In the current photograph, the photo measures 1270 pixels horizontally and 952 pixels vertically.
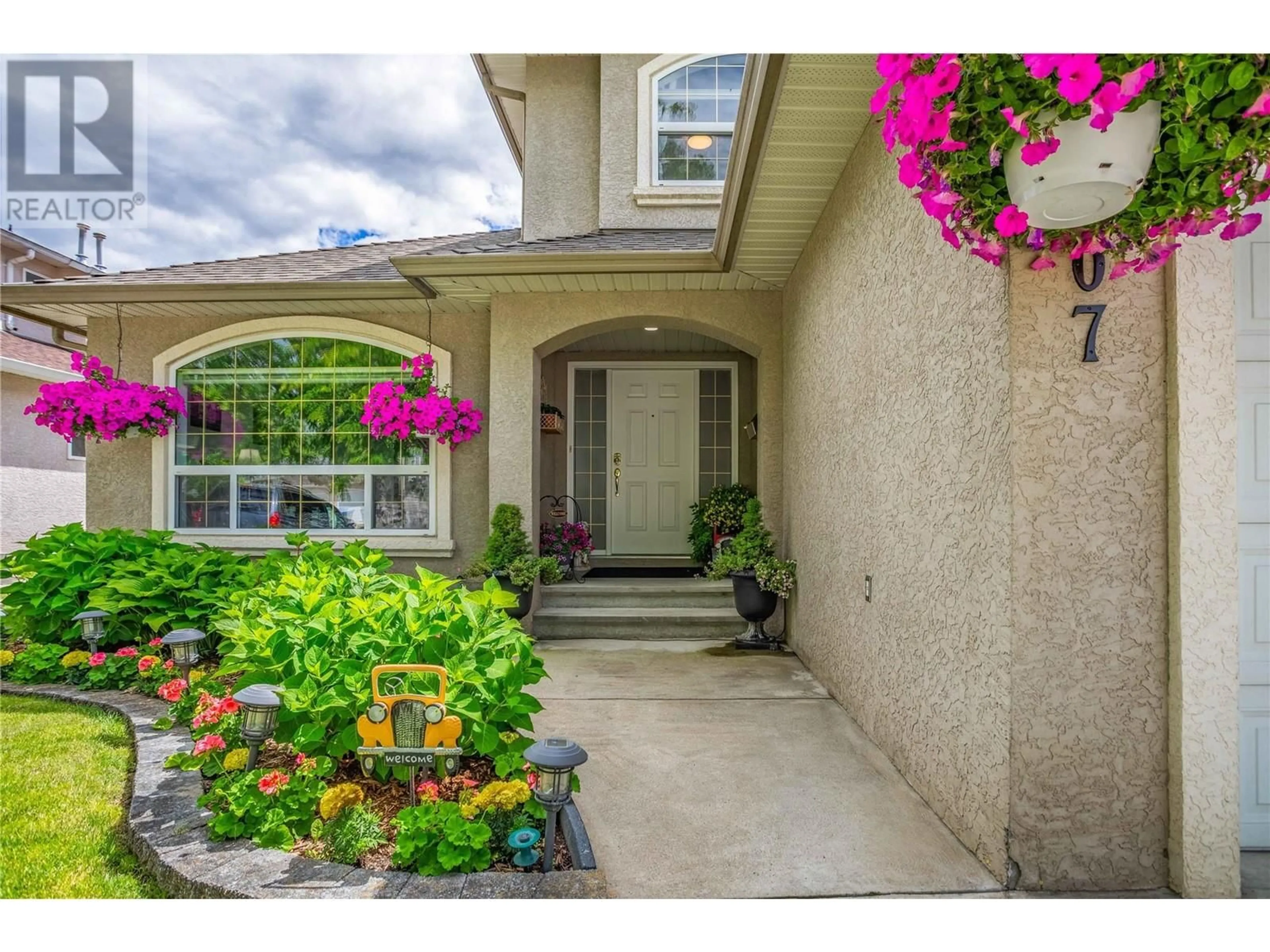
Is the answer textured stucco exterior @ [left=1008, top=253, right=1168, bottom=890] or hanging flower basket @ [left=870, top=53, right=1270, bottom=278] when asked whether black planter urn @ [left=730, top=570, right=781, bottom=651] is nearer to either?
textured stucco exterior @ [left=1008, top=253, right=1168, bottom=890]

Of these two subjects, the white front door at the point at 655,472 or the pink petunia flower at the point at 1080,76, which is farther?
the white front door at the point at 655,472

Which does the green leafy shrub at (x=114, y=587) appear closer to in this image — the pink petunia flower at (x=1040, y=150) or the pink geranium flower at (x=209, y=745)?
the pink geranium flower at (x=209, y=745)

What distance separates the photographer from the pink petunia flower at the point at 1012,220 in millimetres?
1676

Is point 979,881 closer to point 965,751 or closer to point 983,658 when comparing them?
point 965,751

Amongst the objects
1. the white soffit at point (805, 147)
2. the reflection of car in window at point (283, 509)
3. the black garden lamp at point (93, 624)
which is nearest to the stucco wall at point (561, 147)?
the white soffit at point (805, 147)

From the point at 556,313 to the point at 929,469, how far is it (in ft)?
12.4

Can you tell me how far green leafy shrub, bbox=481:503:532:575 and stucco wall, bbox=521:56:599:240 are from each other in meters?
2.80

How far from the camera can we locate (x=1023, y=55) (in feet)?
4.85

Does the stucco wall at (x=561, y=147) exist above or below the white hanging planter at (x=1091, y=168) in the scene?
above

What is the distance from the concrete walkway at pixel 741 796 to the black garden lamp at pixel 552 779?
373mm
